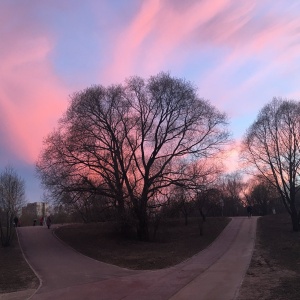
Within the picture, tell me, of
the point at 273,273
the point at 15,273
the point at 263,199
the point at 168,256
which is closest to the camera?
the point at 273,273

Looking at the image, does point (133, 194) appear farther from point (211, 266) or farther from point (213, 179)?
point (211, 266)

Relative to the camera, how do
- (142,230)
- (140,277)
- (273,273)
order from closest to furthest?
(273,273) → (140,277) → (142,230)

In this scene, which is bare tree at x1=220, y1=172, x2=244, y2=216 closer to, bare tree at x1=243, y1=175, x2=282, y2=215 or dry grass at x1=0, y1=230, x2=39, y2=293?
bare tree at x1=243, y1=175, x2=282, y2=215

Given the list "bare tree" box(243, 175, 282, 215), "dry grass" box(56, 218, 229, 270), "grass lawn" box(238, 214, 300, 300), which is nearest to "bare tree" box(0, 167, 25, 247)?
"dry grass" box(56, 218, 229, 270)

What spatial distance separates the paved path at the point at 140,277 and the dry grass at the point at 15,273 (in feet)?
1.52

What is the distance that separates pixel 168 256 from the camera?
81.8ft

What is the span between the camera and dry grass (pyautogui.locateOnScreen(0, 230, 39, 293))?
1611 cm

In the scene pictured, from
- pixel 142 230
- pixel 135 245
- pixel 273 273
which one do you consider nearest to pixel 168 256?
pixel 135 245

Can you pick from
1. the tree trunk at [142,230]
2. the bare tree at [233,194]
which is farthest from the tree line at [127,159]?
the bare tree at [233,194]

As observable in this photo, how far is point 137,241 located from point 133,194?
396 cm

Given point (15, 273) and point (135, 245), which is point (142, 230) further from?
point (15, 273)

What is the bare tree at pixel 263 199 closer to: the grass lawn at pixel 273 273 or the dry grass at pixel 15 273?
the grass lawn at pixel 273 273

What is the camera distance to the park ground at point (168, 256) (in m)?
13.9

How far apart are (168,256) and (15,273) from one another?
9.24m
